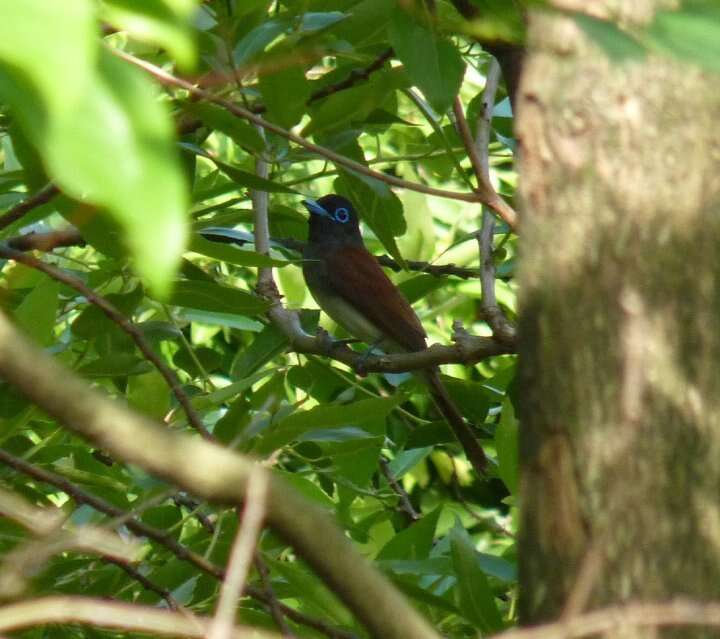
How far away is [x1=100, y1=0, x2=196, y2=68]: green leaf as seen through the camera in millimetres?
918

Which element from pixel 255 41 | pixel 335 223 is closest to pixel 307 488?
pixel 255 41

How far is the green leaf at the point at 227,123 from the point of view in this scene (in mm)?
2600

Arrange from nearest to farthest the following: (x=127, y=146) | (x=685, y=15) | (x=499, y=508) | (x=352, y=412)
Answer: (x=127, y=146)
(x=685, y=15)
(x=352, y=412)
(x=499, y=508)

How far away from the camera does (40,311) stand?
2.93 m

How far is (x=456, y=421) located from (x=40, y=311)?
178cm

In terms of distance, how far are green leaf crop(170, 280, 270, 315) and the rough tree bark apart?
166 cm

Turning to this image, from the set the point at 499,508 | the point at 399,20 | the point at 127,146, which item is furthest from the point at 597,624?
the point at 499,508

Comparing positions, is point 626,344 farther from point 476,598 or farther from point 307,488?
point 307,488

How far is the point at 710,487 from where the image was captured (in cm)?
144

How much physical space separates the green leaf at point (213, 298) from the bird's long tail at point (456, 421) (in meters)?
1.01

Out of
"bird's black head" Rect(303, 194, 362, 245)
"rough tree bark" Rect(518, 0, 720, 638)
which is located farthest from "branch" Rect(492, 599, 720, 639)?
"bird's black head" Rect(303, 194, 362, 245)

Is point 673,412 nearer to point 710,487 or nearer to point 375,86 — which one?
point 710,487

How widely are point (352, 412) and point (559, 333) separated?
1.39 meters

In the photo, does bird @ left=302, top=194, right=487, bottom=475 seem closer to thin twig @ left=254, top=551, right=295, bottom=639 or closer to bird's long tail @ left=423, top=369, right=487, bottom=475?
bird's long tail @ left=423, top=369, right=487, bottom=475
